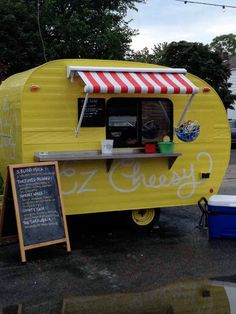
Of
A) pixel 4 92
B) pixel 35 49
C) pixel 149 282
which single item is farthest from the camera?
pixel 35 49

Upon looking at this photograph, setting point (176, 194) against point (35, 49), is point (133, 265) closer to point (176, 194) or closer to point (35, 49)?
point (176, 194)

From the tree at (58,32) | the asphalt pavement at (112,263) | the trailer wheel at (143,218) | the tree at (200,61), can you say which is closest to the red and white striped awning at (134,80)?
the trailer wheel at (143,218)

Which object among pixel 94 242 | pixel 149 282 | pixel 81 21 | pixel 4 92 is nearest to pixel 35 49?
pixel 81 21

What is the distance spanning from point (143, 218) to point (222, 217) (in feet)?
4.18

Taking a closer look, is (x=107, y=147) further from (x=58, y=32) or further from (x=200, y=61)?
(x=200, y=61)

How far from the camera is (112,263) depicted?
6211 millimetres

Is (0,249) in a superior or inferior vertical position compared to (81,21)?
inferior

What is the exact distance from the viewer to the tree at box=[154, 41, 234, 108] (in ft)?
82.9

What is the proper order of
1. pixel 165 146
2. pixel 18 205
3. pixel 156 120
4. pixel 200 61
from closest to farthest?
pixel 18 205 → pixel 165 146 → pixel 156 120 → pixel 200 61

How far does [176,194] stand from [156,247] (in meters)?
1.09

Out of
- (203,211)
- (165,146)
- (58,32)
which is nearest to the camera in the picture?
(165,146)

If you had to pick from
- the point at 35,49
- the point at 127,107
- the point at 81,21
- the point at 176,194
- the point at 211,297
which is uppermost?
the point at 81,21

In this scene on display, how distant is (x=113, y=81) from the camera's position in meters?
6.93

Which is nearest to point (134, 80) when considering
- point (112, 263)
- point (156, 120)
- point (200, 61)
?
point (156, 120)
